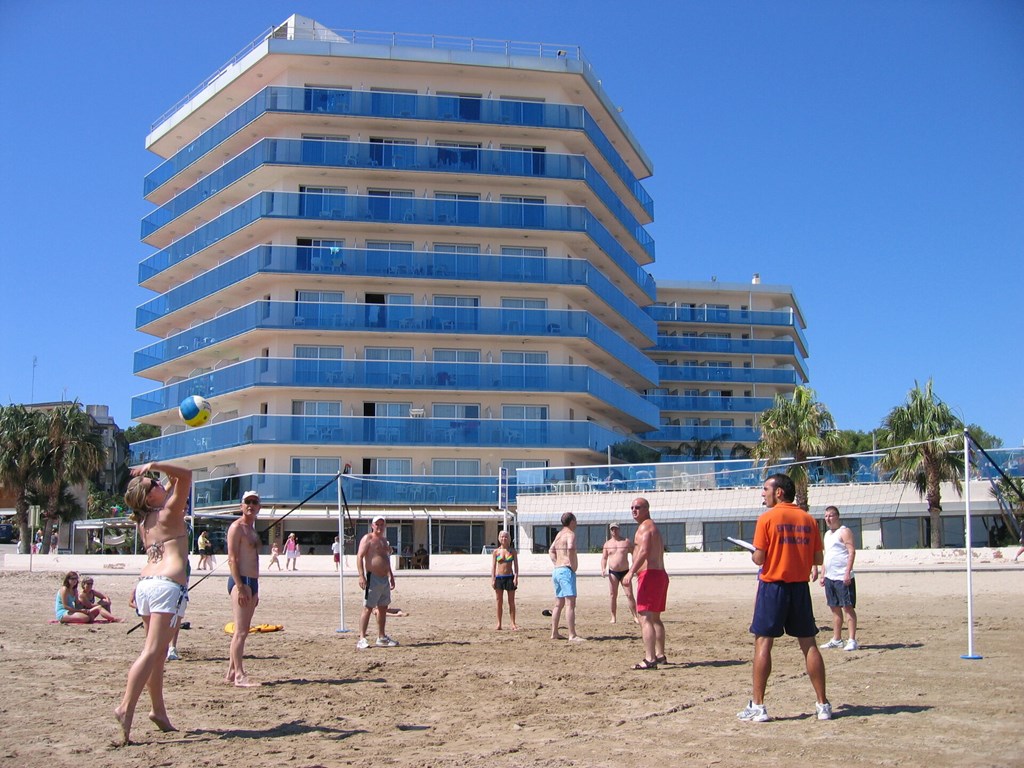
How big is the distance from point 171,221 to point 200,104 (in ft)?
19.6

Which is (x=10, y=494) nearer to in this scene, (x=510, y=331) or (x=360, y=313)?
(x=360, y=313)

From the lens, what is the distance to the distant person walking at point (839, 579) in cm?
1311

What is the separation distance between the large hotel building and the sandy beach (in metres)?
27.0

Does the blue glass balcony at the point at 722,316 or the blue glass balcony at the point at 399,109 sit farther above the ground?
the blue glass balcony at the point at 399,109

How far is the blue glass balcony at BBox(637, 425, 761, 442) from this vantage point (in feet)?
216

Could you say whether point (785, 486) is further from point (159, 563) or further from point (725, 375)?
point (725, 375)

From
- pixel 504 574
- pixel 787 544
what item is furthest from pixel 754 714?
pixel 504 574

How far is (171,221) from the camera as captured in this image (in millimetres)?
51562

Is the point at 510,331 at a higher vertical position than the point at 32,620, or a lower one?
higher

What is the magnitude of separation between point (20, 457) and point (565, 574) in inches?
1636

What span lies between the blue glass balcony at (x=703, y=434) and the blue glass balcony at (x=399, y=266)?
18927 millimetres

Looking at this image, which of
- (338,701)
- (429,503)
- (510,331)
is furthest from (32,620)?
(510,331)

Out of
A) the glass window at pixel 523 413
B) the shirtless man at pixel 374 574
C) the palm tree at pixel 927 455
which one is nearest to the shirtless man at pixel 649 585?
the shirtless man at pixel 374 574

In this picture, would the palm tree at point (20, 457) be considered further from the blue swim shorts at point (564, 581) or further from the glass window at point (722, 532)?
the blue swim shorts at point (564, 581)
